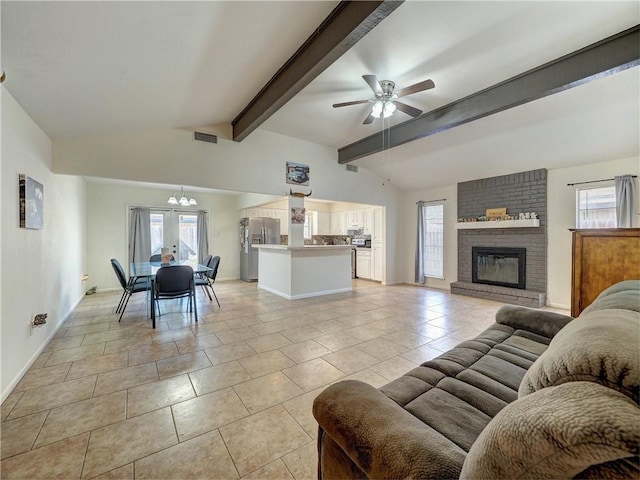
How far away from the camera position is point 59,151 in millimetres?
3326

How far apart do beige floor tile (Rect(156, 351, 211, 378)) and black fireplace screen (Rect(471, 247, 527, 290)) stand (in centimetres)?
555

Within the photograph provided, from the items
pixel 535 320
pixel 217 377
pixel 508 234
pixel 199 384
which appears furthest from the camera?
pixel 508 234

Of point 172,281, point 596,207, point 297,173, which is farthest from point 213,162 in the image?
point 596,207

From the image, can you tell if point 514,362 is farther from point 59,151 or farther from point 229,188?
point 59,151

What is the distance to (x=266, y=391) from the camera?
215 cm

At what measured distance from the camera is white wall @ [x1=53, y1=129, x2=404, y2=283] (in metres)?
3.53

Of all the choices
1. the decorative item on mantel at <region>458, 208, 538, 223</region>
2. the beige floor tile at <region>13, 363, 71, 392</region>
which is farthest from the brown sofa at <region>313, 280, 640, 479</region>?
the decorative item on mantel at <region>458, 208, 538, 223</region>

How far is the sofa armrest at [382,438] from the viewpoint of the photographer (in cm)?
74

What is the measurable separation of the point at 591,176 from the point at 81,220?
9197 millimetres

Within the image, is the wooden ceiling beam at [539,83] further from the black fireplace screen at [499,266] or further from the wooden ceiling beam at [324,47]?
the black fireplace screen at [499,266]

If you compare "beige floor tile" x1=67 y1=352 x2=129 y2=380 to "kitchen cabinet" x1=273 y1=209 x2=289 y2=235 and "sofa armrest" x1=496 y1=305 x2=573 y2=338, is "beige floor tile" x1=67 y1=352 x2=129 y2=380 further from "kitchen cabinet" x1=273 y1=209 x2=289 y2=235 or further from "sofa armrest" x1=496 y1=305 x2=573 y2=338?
"kitchen cabinet" x1=273 y1=209 x2=289 y2=235

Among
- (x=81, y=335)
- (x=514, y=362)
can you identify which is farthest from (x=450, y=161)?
(x=81, y=335)

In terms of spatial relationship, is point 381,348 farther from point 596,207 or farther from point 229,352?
point 596,207

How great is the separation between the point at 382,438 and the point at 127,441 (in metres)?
1.68
